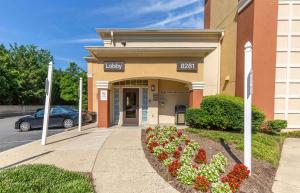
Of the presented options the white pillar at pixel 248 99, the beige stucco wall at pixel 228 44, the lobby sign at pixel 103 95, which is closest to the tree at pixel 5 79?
the lobby sign at pixel 103 95

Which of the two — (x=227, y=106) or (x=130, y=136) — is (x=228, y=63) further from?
(x=130, y=136)

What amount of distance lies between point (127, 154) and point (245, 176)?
345 cm

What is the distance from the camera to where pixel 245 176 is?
500cm

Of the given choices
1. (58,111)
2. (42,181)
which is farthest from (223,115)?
(58,111)

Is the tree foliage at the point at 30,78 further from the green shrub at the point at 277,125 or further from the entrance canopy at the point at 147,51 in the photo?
the green shrub at the point at 277,125

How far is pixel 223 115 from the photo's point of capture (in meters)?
10.4

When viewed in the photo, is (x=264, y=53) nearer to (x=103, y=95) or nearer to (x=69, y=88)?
(x=103, y=95)

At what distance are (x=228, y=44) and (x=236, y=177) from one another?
1183cm

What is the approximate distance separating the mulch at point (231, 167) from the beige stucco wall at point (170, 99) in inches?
294

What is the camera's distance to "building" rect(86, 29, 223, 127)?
1302 centimetres

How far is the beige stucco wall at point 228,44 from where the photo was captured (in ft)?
46.3

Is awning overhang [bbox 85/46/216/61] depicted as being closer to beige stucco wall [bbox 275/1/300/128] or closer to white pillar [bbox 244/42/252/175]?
beige stucco wall [bbox 275/1/300/128]

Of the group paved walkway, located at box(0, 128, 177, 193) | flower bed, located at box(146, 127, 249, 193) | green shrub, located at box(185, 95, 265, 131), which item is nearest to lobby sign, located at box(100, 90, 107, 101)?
paved walkway, located at box(0, 128, 177, 193)

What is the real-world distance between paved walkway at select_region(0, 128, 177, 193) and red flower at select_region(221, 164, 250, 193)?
1.12 meters
